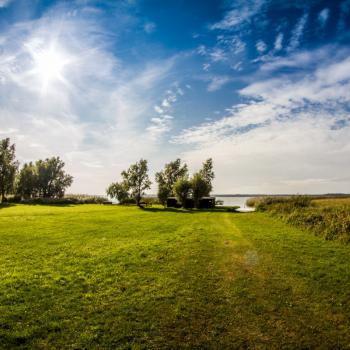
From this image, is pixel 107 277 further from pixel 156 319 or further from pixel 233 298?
pixel 233 298

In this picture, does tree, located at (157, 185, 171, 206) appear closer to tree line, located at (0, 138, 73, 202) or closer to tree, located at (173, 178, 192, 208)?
tree, located at (173, 178, 192, 208)

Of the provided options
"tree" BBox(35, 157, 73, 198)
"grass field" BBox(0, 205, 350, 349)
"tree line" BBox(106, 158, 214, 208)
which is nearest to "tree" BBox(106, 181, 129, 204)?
"tree line" BBox(106, 158, 214, 208)

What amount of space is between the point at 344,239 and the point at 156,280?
18.1 m

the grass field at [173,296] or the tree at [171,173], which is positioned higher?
the tree at [171,173]

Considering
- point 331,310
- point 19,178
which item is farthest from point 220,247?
point 19,178

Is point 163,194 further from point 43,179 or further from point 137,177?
point 43,179

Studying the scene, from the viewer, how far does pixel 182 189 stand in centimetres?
8738

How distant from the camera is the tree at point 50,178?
125 m

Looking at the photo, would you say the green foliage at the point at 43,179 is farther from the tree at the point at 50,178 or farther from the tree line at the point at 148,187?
the tree line at the point at 148,187

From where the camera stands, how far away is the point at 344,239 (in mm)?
24500

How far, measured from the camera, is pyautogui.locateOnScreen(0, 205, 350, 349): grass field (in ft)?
31.8

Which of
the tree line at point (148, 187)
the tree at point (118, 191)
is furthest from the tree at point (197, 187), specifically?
the tree at point (118, 191)

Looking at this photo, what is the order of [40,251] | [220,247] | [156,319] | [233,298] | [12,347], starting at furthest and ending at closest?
1. [220,247]
2. [40,251]
3. [233,298]
4. [156,319]
5. [12,347]

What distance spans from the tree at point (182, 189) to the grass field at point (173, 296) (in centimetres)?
6325
